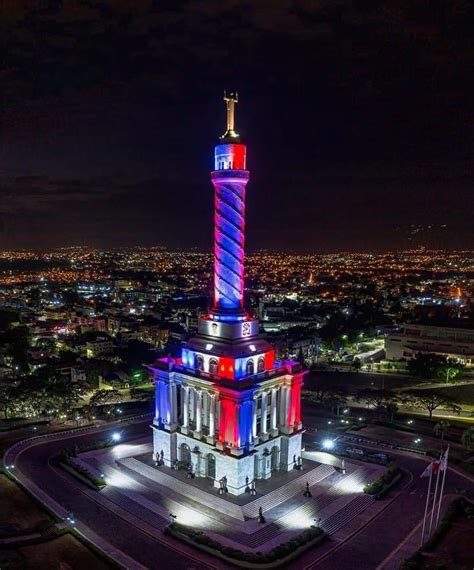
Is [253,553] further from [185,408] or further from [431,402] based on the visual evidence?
[431,402]

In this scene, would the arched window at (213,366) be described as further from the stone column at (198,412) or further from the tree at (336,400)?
the tree at (336,400)

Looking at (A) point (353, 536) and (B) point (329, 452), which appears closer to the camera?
(A) point (353, 536)

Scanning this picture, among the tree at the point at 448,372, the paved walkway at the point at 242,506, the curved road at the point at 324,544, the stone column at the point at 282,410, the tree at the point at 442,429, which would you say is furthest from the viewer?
the tree at the point at 448,372

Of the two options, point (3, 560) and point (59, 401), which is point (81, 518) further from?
point (59, 401)

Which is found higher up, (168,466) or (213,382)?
(213,382)

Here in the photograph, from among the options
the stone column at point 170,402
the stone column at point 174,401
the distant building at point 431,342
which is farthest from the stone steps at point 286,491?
the distant building at point 431,342

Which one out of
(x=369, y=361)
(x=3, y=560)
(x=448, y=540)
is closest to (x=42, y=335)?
(x=369, y=361)
